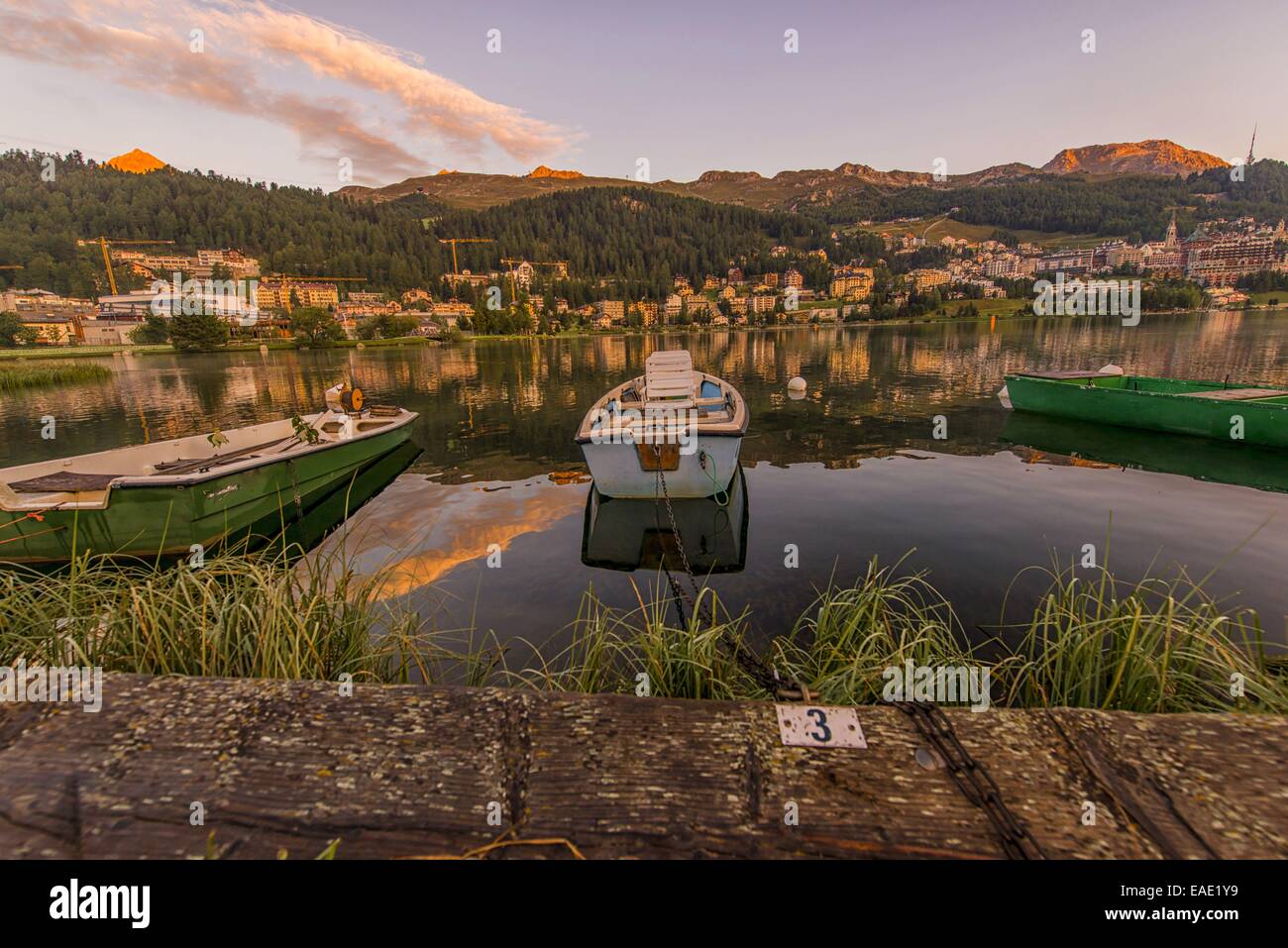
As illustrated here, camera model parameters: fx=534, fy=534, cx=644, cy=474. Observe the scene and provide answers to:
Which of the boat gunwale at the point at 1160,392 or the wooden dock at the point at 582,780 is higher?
the boat gunwale at the point at 1160,392

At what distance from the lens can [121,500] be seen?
983 centimetres

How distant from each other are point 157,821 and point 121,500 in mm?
11150

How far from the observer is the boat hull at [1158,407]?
51.8 feet

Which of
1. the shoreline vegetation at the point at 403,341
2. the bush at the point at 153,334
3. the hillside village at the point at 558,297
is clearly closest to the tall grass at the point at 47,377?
the shoreline vegetation at the point at 403,341

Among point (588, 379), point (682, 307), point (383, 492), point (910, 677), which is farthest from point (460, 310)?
point (910, 677)

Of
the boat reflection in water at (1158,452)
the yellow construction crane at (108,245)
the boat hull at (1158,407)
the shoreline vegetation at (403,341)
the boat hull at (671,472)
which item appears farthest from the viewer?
the yellow construction crane at (108,245)

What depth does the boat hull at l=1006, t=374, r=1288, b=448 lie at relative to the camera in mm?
15797

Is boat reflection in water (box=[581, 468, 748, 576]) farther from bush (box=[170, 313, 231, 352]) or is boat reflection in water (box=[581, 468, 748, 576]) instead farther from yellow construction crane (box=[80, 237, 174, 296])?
yellow construction crane (box=[80, 237, 174, 296])

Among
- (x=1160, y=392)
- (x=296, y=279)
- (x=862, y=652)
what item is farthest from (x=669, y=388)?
(x=296, y=279)

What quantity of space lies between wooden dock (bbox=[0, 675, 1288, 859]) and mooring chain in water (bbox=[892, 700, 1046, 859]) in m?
0.04

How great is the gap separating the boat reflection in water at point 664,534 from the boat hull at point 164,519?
566 cm

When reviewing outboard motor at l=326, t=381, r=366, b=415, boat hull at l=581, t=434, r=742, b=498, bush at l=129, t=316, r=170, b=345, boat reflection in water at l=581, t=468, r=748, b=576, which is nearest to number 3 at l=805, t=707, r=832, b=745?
boat reflection in water at l=581, t=468, r=748, b=576

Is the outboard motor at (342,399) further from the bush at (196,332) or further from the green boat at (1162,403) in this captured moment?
the bush at (196,332)
